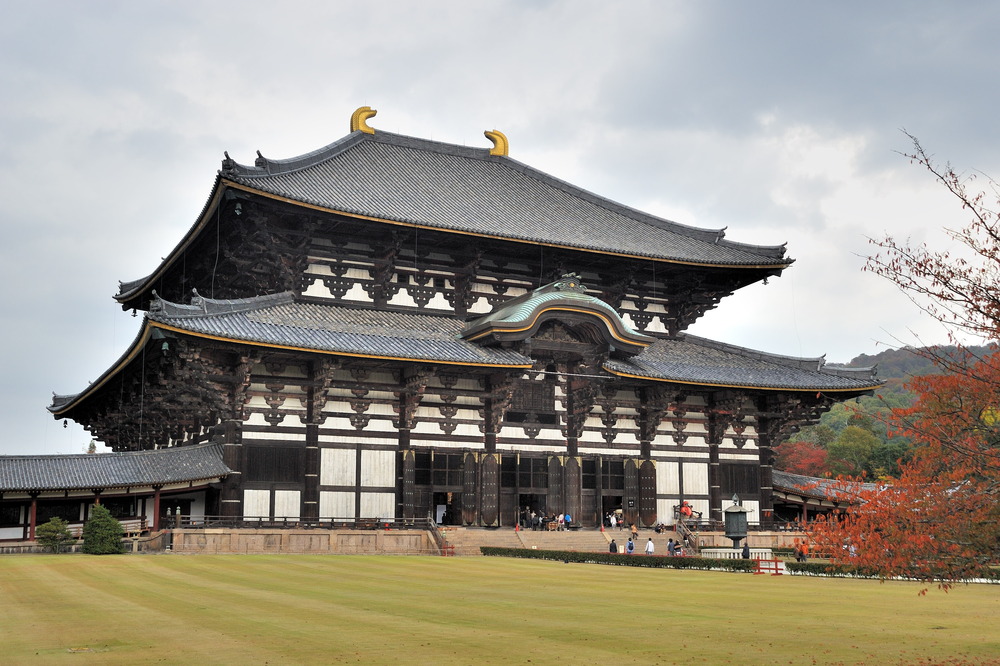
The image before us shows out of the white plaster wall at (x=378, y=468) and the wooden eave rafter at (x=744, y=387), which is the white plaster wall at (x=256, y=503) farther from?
the wooden eave rafter at (x=744, y=387)

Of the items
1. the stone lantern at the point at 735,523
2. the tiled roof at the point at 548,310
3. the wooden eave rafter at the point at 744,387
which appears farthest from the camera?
the wooden eave rafter at the point at 744,387

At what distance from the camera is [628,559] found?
34.6 metres

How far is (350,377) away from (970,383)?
105 feet

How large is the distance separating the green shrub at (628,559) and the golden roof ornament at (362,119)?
26.1m

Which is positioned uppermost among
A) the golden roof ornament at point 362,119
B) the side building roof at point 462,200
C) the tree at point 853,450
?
the golden roof ornament at point 362,119

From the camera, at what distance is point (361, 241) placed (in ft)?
149

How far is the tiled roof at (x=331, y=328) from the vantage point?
37.2 meters

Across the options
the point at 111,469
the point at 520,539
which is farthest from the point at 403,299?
the point at 111,469

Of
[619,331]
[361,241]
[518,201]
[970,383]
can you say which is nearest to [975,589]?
[970,383]

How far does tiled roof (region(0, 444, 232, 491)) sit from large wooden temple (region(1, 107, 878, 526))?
2.19 ft

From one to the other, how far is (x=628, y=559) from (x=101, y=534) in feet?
60.2

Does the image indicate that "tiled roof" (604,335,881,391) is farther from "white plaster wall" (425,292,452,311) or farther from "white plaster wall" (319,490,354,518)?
"white plaster wall" (319,490,354,518)

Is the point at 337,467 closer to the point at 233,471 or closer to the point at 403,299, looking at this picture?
the point at 233,471

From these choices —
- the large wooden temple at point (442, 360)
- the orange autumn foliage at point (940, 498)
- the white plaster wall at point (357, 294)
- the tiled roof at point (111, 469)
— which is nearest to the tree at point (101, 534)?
the tiled roof at point (111, 469)
